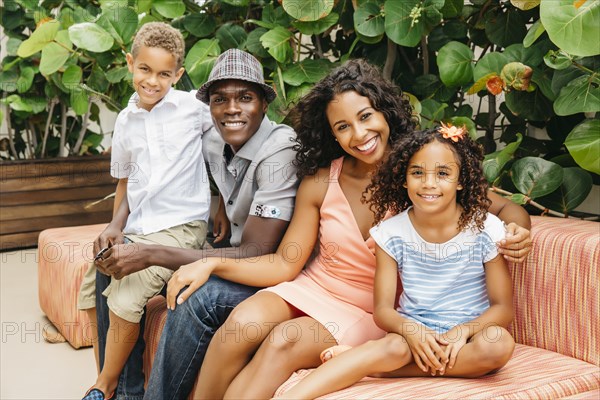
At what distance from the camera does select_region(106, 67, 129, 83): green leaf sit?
3143 millimetres

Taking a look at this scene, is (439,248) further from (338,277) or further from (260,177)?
(260,177)

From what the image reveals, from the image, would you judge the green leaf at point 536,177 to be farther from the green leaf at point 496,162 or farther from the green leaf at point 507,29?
the green leaf at point 507,29

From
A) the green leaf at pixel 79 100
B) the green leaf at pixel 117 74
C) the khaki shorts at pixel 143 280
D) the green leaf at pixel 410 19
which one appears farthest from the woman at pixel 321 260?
the green leaf at pixel 79 100

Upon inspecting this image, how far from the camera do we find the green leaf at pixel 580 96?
6.63ft

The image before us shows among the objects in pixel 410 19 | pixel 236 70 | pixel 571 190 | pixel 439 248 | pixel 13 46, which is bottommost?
pixel 439 248

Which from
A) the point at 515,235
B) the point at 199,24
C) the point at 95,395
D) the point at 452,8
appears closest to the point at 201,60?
the point at 199,24

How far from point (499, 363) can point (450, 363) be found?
10 cm

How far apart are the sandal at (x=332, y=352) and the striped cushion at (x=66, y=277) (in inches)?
51.8

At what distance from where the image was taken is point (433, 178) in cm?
173

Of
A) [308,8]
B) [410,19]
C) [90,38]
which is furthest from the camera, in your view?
[90,38]

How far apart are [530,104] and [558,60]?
10.6 inches

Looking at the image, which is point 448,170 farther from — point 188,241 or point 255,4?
point 255,4

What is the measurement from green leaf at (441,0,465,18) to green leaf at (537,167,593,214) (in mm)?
643

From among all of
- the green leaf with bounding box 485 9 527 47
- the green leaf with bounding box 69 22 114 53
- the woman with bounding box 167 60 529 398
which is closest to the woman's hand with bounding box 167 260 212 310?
the woman with bounding box 167 60 529 398
